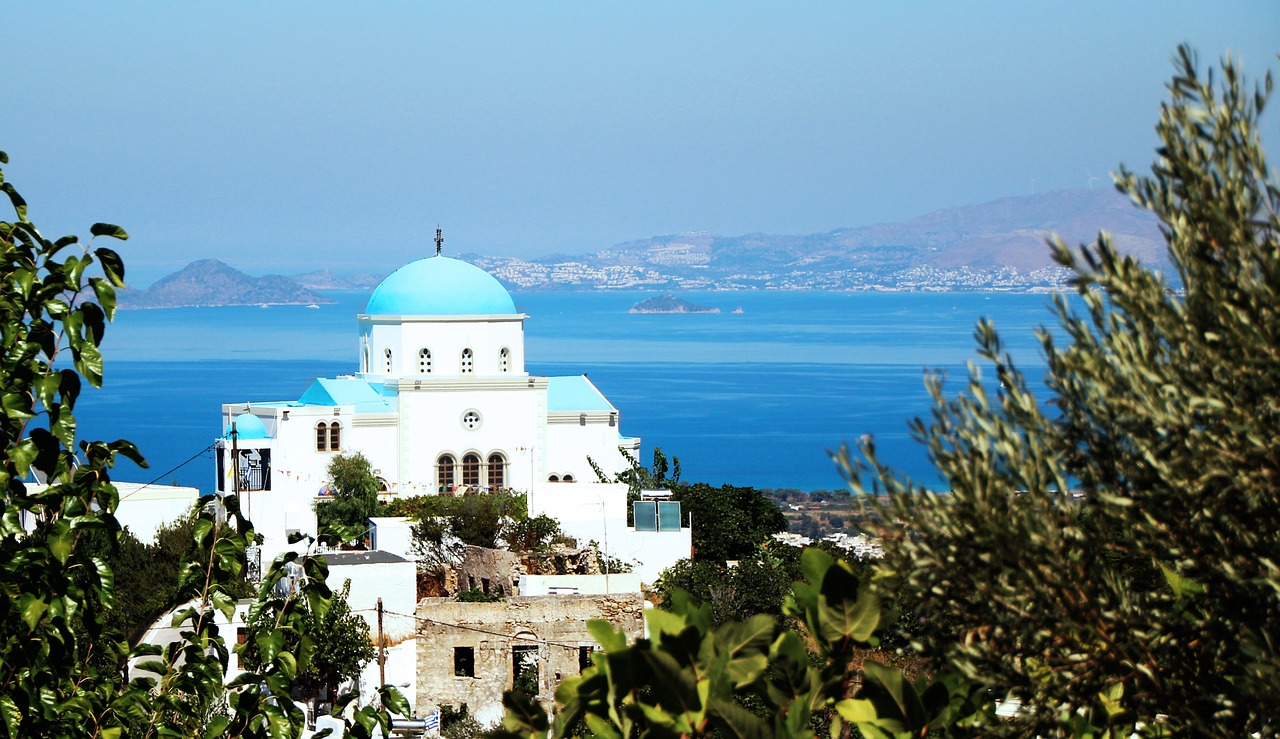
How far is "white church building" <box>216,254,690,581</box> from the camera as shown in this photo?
33344 millimetres

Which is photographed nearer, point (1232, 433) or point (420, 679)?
point (1232, 433)

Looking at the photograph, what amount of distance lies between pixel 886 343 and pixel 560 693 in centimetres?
19371

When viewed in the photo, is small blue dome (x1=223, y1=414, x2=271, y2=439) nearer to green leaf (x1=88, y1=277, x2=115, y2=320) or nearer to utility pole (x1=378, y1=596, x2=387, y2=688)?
utility pole (x1=378, y1=596, x2=387, y2=688)

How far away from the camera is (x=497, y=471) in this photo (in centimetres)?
3450

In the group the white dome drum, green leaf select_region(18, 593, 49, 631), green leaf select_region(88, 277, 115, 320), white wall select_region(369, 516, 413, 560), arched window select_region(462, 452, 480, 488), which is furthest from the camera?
the white dome drum

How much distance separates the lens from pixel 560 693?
4812mm

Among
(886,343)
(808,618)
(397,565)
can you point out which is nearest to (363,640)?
(397,565)

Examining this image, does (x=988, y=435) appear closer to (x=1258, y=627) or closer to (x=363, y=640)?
(x=1258, y=627)

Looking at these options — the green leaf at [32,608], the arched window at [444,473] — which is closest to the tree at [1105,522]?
the green leaf at [32,608]

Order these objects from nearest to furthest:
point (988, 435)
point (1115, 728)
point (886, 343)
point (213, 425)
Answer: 1. point (988, 435)
2. point (1115, 728)
3. point (213, 425)
4. point (886, 343)

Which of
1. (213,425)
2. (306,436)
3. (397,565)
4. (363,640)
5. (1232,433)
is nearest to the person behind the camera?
(1232,433)

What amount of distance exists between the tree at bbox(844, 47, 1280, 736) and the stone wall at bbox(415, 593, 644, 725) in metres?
15.9

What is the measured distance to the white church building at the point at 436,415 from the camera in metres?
33.3

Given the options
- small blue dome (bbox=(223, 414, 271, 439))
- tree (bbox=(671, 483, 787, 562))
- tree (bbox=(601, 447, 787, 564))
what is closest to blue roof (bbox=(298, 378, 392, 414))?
small blue dome (bbox=(223, 414, 271, 439))
